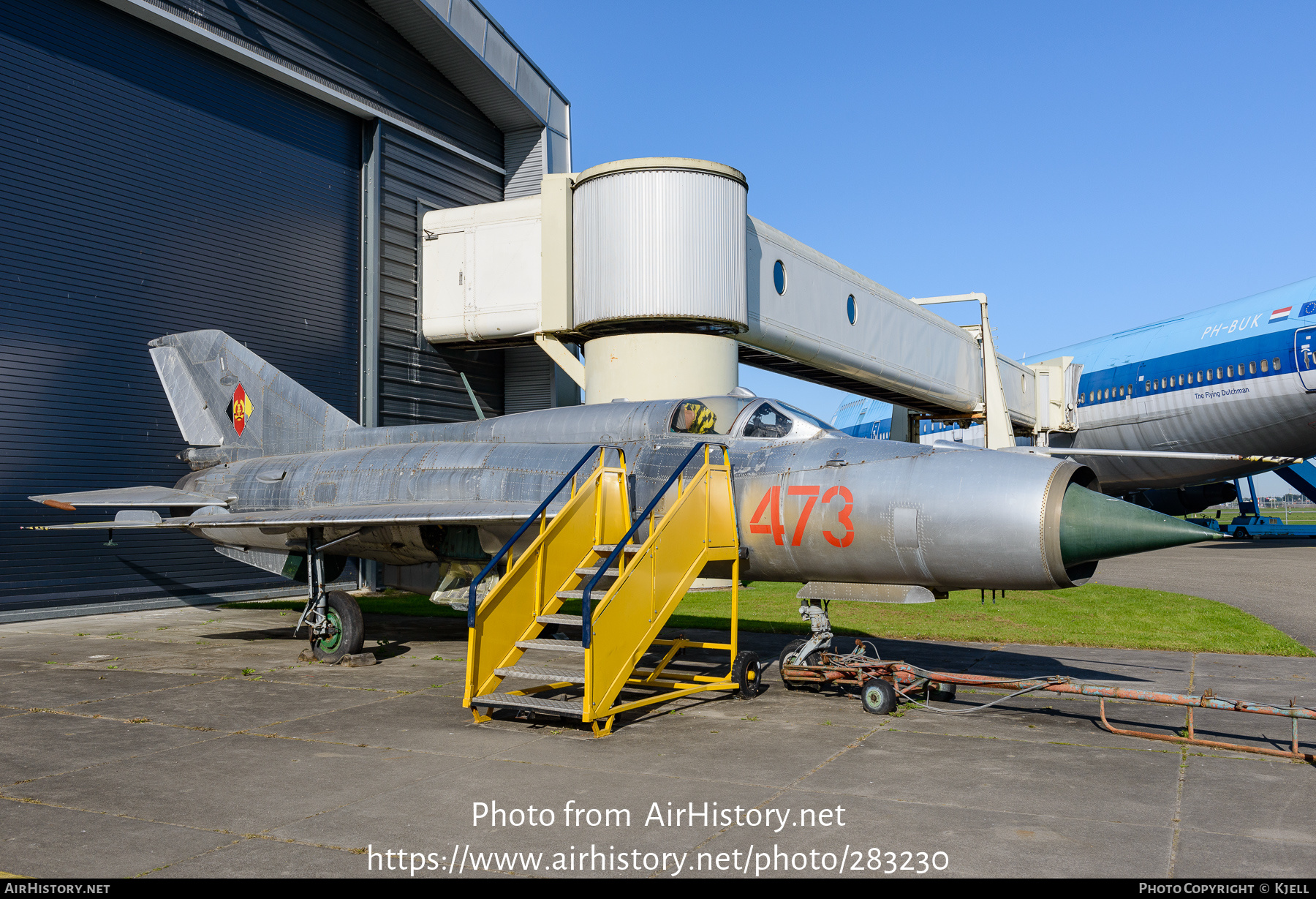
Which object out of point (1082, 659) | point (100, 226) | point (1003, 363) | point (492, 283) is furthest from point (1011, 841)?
point (1003, 363)

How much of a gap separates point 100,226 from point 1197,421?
1186 inches

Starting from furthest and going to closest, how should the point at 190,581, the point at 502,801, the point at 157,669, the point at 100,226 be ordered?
1. the point at 190,581
2. the point at 100,226
3. the point at 157,669
4. the point at 502,801

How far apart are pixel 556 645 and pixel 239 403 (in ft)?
27.7

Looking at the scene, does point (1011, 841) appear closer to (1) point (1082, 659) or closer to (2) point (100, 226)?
(1) point (1082, 659)

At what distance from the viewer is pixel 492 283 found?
18.2 m

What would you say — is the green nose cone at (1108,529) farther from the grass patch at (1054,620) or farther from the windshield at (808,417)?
the grass patch at (1054,620)

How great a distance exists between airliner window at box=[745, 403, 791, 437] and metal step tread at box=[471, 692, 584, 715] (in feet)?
10.2

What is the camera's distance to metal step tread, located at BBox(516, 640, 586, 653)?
23.0 feet

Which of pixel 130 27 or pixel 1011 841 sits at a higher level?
pixel 130 27

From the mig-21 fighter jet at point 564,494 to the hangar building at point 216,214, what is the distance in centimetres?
300

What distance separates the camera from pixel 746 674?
317 inches

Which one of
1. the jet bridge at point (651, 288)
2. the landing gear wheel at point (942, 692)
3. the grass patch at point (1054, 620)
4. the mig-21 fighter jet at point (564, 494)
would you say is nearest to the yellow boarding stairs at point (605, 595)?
the mig-21 fighter jet at point (564, 494)

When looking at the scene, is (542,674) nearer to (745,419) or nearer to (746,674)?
(746,674)

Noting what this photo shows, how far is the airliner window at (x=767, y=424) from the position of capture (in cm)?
854
